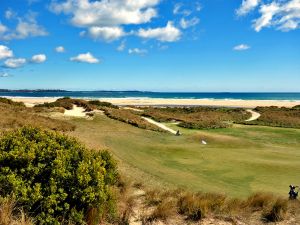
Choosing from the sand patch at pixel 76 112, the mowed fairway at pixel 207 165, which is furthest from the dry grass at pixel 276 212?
the sand patch at pixel 76 112

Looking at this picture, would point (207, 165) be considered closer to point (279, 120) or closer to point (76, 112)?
point (76, 112)

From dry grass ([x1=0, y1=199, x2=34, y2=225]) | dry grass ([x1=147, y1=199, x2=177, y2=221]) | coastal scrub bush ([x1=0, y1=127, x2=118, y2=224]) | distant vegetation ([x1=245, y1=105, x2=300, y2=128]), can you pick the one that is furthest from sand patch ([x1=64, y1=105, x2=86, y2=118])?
dry grass ([x1=0, y1=199, x2=34, y2=225])

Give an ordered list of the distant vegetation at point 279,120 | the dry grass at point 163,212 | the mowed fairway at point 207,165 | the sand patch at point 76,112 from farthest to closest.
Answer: the distant vegetation at point 279,120
the sand patch at point 76,112
the mowed fairway at point 207,165
the dry grass at point 163,212

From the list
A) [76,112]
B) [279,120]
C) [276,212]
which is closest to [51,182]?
[276,212]

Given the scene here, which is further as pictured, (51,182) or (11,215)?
(51,182)

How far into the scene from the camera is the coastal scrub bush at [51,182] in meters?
7.53

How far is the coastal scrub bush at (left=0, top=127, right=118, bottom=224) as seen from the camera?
7.53m

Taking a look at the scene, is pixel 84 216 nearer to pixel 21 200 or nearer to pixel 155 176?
pixel 21 200

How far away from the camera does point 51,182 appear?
300 inches

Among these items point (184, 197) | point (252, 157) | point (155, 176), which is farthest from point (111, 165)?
point (252, 157)

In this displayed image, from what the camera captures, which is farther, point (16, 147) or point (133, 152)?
point (133, 152)

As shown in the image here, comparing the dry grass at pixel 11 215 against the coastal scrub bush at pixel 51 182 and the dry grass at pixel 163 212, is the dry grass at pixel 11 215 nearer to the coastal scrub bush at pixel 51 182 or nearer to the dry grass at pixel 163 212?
the coastal scrub bush at pixel 51 182

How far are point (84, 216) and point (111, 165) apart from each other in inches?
100

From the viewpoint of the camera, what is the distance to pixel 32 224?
7.14 m
